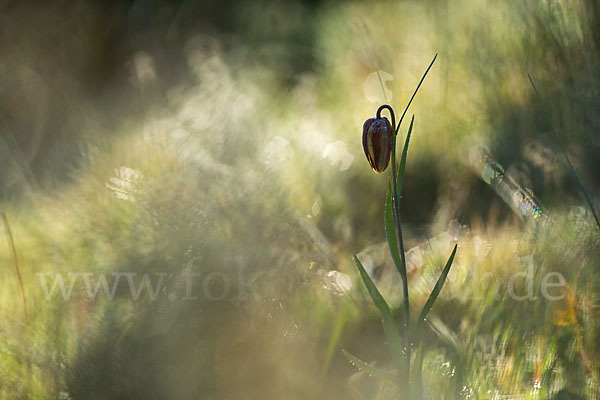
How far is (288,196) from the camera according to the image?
32.6 inches

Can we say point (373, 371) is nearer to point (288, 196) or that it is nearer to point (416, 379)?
point (416, 379)

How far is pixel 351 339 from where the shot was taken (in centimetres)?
69

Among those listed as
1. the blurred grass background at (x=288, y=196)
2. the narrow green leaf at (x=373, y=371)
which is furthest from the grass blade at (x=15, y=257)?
the narrow green leaf at (x=373, y=371)

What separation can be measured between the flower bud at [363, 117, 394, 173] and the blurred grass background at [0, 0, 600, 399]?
0.66 ft

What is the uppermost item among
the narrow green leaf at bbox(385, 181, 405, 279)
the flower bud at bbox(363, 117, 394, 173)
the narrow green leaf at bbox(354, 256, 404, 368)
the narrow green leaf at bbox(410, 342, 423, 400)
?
the flower bud at bbox(363, 117, 394, 173)

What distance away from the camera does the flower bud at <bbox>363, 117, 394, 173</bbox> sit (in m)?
0.55

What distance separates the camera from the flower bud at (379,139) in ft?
1.79

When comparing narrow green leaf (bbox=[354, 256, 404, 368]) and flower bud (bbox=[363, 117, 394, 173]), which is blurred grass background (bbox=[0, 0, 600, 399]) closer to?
narrow green leaf (bbox=[354, 256, 404, 368])

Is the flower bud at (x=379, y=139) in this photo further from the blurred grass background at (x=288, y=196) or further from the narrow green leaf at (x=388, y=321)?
the blurred grass background at (x=288, y=196)

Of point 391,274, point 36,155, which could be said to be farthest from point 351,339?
point 36,155

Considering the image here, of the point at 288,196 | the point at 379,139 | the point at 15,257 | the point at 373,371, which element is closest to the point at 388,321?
the point at 373,371

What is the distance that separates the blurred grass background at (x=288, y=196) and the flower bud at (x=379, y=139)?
0.66 feet

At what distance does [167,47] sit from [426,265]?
0.68 meters

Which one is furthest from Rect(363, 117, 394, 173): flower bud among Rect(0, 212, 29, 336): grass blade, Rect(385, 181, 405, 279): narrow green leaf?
Rect(0, 212, 29, 336): grass blade
